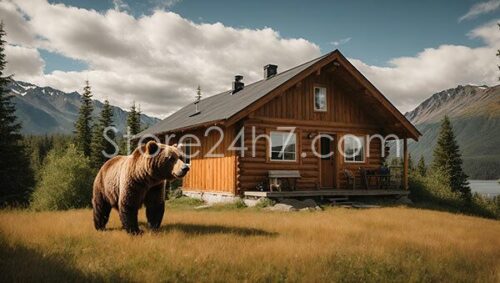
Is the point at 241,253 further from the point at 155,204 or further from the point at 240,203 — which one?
the point at 240,203

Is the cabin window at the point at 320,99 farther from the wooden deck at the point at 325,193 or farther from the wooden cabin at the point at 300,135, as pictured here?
the wooden deck at the point at 325,193

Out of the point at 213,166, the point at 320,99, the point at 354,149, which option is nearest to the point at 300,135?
the point at 320,99

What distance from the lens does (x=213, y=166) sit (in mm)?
20500

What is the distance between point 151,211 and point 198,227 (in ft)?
5.62

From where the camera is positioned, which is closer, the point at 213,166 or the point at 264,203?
the point at 264,203

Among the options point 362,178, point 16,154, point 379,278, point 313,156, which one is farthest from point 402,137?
point 16,154

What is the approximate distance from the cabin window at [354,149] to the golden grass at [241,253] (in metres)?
10.4

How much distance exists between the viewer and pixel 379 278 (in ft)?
22.1

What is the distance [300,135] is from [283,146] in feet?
3.60

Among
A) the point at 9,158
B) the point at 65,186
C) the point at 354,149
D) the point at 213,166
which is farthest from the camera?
the point at 9,158

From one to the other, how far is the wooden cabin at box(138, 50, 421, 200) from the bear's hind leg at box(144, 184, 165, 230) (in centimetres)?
802

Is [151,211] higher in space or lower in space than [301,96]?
lower

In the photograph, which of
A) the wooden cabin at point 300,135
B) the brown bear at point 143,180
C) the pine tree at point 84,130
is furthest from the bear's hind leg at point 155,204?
the pine tree at point 84,130

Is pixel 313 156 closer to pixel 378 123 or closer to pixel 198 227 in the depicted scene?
pixel 378 123
